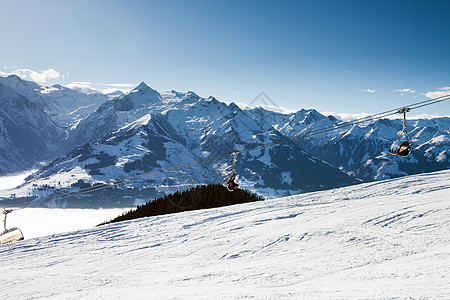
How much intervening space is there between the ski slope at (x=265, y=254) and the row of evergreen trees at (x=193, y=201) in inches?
344

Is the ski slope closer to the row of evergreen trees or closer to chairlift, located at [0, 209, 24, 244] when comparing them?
chairlift, located at [0, 209, 24, 244]

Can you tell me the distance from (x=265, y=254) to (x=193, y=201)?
47.3 feet

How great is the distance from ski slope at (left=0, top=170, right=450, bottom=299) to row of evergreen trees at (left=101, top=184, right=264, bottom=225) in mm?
8745

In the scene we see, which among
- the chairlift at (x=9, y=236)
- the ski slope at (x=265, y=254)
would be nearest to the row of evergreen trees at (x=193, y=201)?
the chairlift at (x=9, y=236)

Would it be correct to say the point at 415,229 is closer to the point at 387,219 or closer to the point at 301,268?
the point at 387,219

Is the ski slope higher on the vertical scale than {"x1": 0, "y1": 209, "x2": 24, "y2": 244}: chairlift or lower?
higher

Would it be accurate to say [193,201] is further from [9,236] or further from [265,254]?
[265,254]

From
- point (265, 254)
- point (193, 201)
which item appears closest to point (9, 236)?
point (193, 201)

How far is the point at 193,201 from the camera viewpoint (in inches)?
854

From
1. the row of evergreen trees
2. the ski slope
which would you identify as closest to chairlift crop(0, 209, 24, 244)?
the ski slope

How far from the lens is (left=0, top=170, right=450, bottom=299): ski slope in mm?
5629

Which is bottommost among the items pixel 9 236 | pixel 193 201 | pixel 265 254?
pixel 9 236

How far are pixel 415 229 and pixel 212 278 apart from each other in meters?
5.59

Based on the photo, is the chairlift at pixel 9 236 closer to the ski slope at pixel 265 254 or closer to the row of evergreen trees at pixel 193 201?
the ski slope at pixel 265 254
